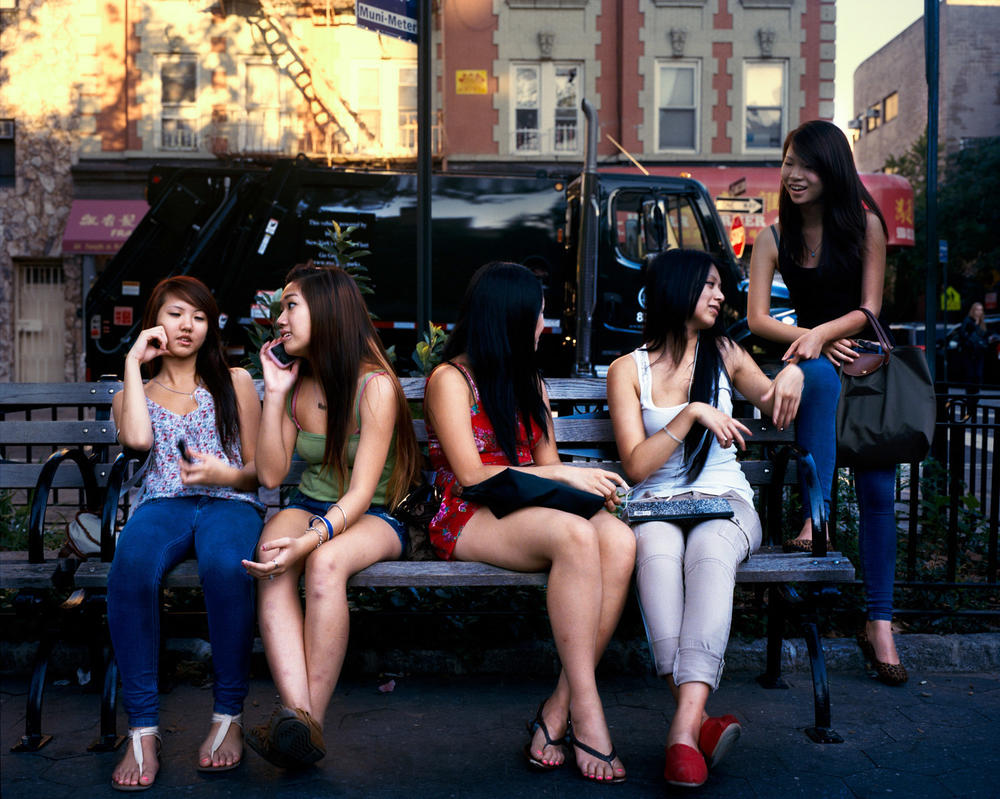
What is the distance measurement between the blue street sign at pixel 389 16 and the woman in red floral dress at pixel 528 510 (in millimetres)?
2304

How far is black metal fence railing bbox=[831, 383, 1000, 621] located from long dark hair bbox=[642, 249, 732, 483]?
52.2 inches

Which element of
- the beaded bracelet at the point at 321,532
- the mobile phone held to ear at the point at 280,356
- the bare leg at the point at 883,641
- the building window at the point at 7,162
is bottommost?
the bare leg at the point at 883,641

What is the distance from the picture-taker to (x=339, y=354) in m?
3.22

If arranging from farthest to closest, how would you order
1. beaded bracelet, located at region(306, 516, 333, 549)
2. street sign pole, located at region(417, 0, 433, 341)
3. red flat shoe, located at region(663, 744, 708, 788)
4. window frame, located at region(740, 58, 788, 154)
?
window frame, located at region(740, 58, 788, 154), street sign pole, located at region(417, 0, 433, 341), beaded bracelet, located at region(306, 516, 333, 549), red flat shoe, located at region(663, 744, 708, 788)

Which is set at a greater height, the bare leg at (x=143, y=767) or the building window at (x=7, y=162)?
the building window at (x=7, y=162)

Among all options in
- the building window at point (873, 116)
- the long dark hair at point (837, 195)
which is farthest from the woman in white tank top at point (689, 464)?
the building window at point (873, 116)

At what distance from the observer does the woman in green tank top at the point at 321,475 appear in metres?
2.87

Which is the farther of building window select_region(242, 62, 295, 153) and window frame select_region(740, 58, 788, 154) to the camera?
window frame select_region(740, 58, 788, 154)

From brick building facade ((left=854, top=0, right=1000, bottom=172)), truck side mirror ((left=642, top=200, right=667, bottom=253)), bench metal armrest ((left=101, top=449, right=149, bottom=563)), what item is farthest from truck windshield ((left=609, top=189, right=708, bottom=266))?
brick building facade ((left=854, top=0, right=1000, bottom=172))

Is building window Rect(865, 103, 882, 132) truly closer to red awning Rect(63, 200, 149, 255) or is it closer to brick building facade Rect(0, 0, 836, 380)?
brick building facade Rect(0, 0, 836, 380)

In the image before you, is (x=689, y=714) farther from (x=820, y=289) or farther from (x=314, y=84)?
(x=314, y=84)

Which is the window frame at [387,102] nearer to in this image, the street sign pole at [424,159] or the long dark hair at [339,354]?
the street sign pole at [424,159]

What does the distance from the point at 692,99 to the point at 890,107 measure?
83.7ft

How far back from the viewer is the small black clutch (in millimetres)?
3041
